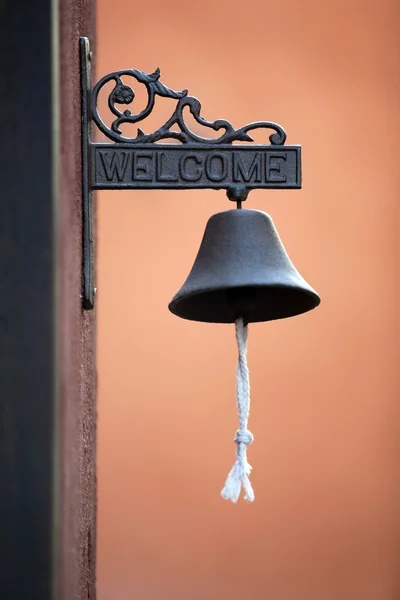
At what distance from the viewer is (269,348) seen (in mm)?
2291

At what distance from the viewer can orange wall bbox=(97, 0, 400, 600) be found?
2.21 m

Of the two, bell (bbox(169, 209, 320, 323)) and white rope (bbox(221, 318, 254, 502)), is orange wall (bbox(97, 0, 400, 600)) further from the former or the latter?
white rope (bbox(221, 318, 254, 502))

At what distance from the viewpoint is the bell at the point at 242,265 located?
93 centimetres

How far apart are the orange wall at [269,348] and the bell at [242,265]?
48.3 inches

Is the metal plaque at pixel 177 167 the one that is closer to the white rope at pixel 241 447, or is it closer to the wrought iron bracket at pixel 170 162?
the wrought iron bracket at pixel 170 162

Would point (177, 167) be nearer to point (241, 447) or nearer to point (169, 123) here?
point (169, 123)

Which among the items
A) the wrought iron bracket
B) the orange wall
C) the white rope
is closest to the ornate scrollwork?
the wrought iron bracket

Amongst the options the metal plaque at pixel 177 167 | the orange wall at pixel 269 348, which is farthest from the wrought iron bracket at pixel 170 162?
the orange wall at pixel 269 348

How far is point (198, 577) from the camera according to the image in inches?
86.4

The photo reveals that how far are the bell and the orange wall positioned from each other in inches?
48.3

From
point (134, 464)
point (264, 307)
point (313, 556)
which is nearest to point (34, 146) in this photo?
point (264, 307)

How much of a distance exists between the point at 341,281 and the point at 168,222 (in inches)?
16.8

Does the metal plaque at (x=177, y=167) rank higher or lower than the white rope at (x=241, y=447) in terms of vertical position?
higher

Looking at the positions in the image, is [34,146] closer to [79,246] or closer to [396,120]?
[79,246]
